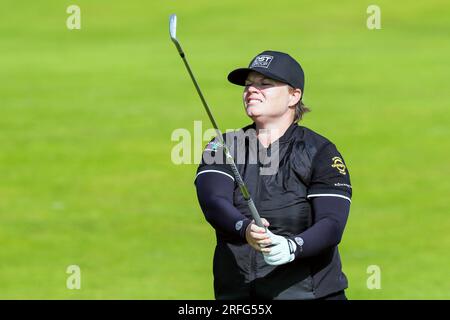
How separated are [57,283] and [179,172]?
7436mm

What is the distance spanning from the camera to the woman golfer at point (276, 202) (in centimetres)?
741

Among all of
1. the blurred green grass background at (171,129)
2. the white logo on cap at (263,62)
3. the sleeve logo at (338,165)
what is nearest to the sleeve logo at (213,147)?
the white logo on cap at (263,62)

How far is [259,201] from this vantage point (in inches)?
293

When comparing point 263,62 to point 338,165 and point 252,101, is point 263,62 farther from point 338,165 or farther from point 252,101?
point 338,165

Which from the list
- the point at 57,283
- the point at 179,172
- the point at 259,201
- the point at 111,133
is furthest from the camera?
the point at 111,133

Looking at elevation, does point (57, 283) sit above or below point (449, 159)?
below

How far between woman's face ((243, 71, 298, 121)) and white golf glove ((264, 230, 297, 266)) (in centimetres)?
85

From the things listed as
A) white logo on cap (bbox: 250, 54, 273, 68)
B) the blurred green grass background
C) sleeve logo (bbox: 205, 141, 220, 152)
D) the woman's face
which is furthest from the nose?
the blurred green grass background

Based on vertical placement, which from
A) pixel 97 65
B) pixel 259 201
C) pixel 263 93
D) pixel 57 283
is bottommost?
pixel 57 283

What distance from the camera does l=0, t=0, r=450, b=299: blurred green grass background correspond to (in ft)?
58.2

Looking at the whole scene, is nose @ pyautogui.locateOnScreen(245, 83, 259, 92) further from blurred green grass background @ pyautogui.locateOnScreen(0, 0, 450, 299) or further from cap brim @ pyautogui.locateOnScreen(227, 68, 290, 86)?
blurred green grass background @ pyautogui.locateOnScreen(0, 0, 450, 299)

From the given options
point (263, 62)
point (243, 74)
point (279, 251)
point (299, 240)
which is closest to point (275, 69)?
point (263, 62)

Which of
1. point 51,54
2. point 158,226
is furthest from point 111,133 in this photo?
point 51,54
